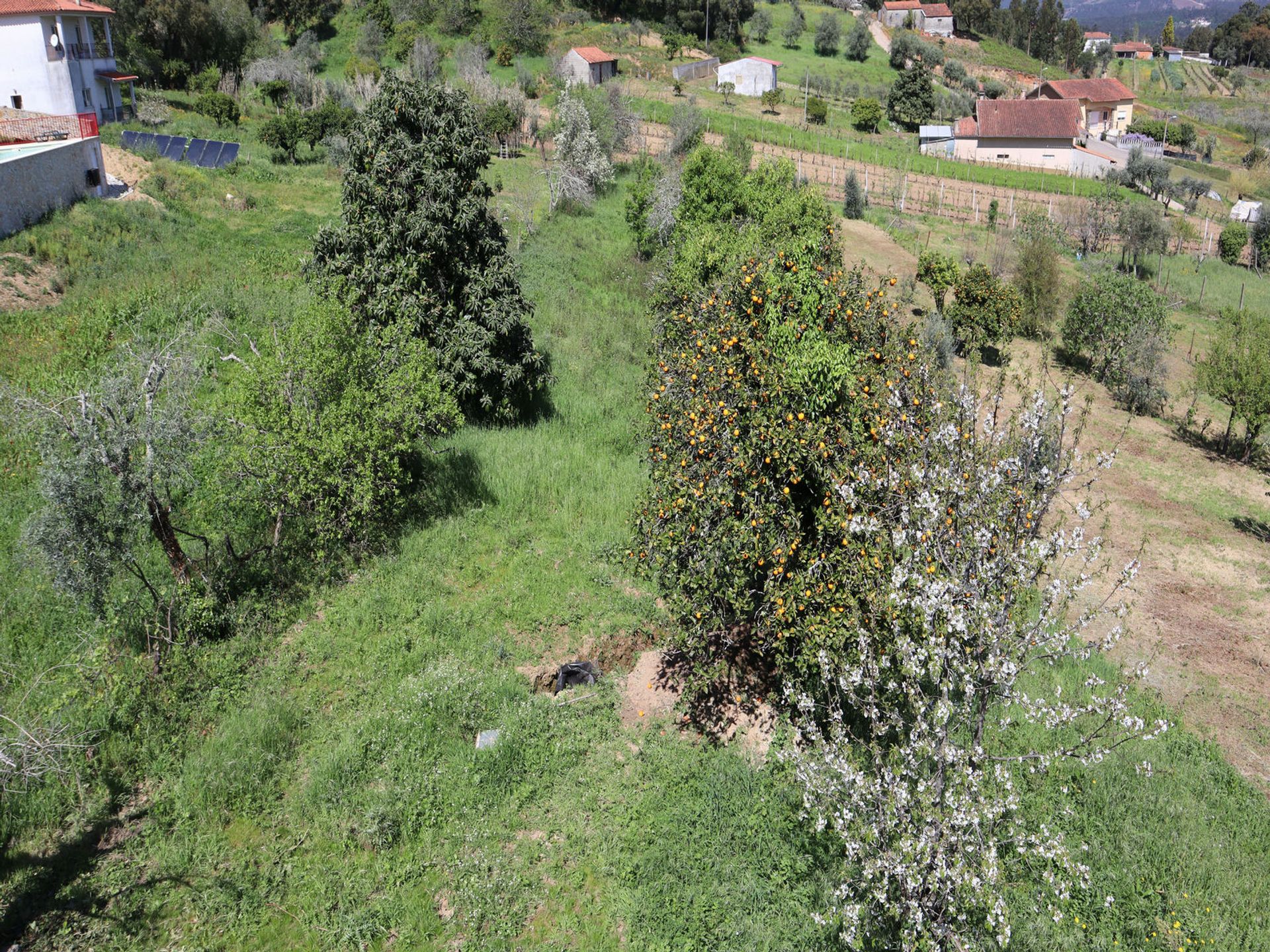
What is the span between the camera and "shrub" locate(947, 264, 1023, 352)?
90.3 feet

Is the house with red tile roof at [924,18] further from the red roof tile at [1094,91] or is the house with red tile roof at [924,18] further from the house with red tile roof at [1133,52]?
the house with red tile roof at [1133,52]

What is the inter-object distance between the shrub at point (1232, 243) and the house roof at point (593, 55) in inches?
1821

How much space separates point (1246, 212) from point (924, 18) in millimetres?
67857

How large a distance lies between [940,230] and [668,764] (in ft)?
135

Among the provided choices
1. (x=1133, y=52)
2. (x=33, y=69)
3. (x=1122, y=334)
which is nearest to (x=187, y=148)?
(x=33, y=69)

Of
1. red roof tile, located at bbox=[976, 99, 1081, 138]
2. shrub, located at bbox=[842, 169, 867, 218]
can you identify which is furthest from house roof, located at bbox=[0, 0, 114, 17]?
red roof tile, located at bbox=[976, 99, 1081, 138]

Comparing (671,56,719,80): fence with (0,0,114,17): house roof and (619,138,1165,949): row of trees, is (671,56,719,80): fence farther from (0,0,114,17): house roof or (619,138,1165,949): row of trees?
(619,138,1165,949): row of trees

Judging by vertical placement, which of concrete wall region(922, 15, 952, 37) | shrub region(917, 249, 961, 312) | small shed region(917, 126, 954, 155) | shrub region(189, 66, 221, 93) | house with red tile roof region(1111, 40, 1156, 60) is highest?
concrete wall region(922, 15, 952, 37)

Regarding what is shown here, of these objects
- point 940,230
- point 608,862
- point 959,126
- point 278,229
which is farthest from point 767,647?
point 959,126

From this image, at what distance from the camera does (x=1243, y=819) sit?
10422 millimetres

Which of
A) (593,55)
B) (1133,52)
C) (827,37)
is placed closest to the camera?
(593,55)

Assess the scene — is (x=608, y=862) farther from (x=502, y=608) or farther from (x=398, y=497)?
(x=398, y=497)

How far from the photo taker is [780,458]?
9.45 metres

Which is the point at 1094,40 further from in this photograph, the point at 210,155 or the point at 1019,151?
the point at 210,155
